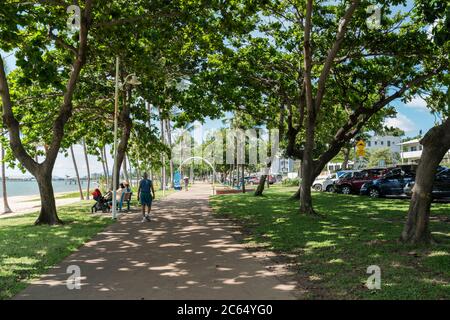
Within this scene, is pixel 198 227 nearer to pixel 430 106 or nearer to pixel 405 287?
pixel 405 287

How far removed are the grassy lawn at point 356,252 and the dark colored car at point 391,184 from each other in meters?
7.53

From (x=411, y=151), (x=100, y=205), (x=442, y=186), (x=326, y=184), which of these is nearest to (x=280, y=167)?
(x=411, y=151)

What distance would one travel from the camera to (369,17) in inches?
550

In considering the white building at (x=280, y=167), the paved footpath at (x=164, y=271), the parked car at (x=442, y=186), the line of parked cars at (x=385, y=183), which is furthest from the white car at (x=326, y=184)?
the white building at (x=280, y=167)

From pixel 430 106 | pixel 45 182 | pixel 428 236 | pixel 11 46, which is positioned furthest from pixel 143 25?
pixel 430 106

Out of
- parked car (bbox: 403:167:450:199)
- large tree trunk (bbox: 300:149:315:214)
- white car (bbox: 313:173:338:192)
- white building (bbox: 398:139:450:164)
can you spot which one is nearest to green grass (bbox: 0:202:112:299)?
large tree trunk (bbox: 300:149:315:214)

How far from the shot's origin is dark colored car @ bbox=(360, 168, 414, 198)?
2089 centimetres

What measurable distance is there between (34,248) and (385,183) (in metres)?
18.5

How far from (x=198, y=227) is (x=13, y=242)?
16.1 feet

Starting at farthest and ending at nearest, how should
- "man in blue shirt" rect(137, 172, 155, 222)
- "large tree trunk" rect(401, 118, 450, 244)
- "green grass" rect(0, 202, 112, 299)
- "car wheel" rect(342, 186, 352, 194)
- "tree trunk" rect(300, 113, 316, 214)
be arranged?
"car wheel" rect(342, 186, 352, 194), "tree trunk" rect(300, 113, 316, 214), "man in blue shirt" rect(137, 172, 155, 222), "large tree trunk" rect(401, 118, 450, 244), "green grass" rect(0, 202, 112, 299)

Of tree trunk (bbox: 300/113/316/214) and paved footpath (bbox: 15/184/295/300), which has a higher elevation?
tree trunk (bbox: 300/113/316/214)

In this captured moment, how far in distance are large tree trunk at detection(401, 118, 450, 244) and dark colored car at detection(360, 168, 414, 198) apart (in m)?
13.7

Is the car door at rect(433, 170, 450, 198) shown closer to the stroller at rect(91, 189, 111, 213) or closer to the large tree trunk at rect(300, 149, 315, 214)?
the large tree trunk at rect(300, 149, 315, 214)
